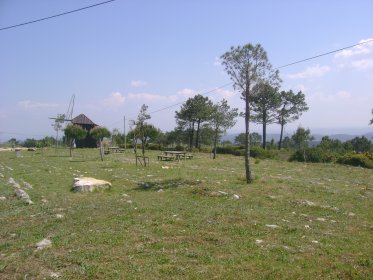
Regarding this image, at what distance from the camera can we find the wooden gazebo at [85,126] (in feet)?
195

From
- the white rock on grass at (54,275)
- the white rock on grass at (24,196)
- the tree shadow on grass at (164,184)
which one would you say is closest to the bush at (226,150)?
the tree shadow on grass at (164,184)

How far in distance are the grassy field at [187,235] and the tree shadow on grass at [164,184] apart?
0.99 m

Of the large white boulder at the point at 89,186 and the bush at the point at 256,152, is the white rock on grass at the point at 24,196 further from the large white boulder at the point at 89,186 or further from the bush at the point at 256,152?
the bush at the point at 256,152

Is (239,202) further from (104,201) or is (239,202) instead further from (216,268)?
(216,268)

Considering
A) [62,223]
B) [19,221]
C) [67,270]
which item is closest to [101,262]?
[67,270]

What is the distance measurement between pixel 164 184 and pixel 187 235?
7429mm

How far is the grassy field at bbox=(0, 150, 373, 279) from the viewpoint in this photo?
579 centimetres

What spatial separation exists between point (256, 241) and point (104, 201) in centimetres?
555

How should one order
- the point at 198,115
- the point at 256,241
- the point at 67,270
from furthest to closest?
the point at 198,115 < the point at 256,241 < the point at 67,270

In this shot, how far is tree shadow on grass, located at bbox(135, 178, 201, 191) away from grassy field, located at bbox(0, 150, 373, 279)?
988mm

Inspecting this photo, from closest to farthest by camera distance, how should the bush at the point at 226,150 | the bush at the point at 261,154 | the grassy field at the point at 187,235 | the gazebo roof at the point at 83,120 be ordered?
the grassy field at the point at 187,235, the bush at the point at 261,154, the bush at the point at 226,150, the gazebo roof at the point at 83,120

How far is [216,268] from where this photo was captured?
5.86 meters

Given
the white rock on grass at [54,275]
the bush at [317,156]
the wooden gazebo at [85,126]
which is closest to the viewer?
the white rock on grass at [54,275]

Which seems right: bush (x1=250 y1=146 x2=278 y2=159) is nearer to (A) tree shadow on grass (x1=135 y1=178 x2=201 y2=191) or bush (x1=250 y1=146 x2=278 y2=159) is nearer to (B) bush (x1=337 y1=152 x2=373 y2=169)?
(B) bush (x1=337 y1=152 x2=373 y2=169)
